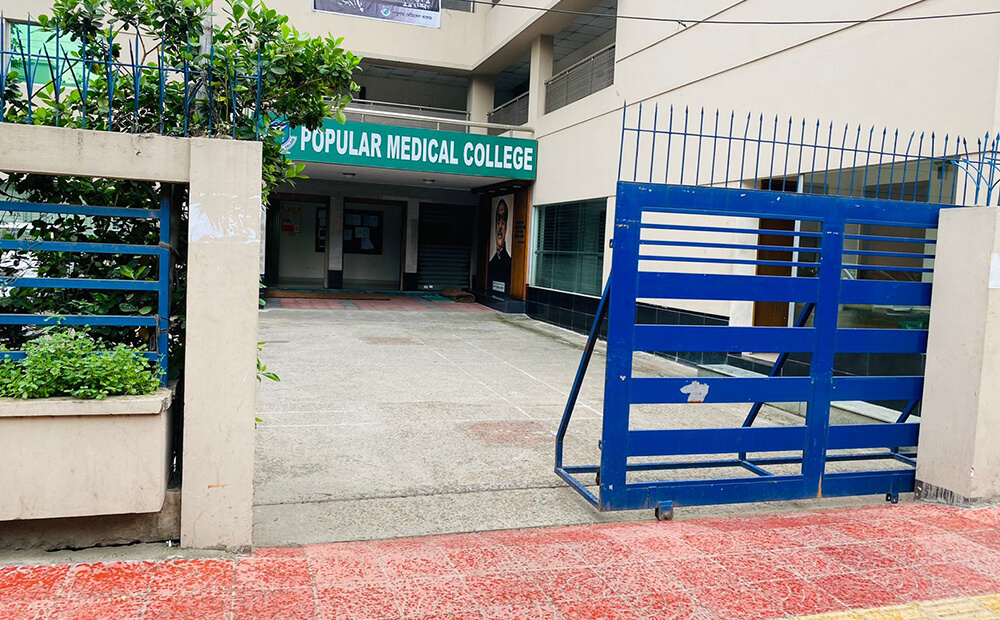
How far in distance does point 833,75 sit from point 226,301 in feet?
24.6

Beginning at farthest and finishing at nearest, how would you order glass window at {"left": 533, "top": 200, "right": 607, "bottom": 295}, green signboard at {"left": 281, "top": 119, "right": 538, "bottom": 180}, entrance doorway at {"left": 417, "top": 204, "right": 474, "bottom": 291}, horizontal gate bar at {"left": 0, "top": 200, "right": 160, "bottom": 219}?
entrance doorway at {"left": 417, "top": 204, "right": 474, "bottom": 291}, green signboard at {"left": 281, "top": 119, "right": 538, "bottom": 180}, glass window at {"left": 533, "top": 200, "right": 607, "bottom": 295}, horizontal gate bar at {"left": 0, "top": 200, "right": 160, "bottom": 219}

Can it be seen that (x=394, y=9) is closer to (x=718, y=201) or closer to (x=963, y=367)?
(x=718, y=201)

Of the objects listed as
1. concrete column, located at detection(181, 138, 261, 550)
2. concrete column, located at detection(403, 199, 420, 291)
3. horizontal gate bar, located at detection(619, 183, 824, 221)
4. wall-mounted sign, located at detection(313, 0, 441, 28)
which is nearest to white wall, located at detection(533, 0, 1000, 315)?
horizontal gate bar, located at detection(619, 183, 824, 221)

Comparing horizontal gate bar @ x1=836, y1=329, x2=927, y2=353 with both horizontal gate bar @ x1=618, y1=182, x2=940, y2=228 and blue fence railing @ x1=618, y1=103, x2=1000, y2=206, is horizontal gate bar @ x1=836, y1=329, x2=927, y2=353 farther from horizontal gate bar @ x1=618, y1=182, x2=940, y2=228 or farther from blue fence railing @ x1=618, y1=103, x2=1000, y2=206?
blue fence railing @ x1=618, y1=103, x2=1000, y2=206

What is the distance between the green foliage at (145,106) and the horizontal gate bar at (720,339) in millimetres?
2445

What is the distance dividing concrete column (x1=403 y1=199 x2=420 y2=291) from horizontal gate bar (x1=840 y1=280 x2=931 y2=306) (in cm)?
1730

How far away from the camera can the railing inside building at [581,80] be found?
48.3 feet

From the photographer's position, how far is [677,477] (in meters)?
6.05

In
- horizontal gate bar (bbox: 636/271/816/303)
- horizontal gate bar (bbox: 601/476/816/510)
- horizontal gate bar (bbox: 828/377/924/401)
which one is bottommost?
horizontal gate bar (bbox: 601/476/816/510)

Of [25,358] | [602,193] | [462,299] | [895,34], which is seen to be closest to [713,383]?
[25,358]

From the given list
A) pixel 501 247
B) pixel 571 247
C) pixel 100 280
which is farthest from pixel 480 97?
pixel 100 280

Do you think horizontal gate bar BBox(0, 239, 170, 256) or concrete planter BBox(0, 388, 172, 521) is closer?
concrete planter BBox(0, 388, 172, 521)

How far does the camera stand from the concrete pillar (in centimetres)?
518

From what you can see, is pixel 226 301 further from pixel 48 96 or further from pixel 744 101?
pixel 744 101
